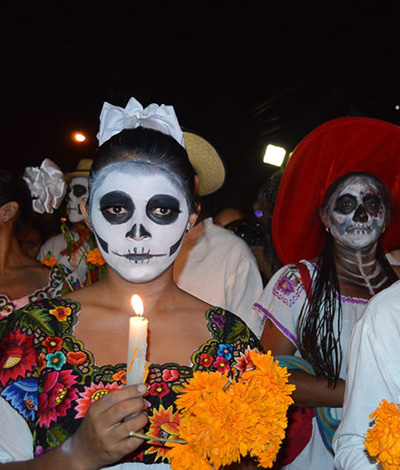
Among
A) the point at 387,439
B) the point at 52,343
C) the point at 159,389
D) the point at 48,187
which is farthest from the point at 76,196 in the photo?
the point at 387,439

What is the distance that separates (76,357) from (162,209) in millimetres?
474

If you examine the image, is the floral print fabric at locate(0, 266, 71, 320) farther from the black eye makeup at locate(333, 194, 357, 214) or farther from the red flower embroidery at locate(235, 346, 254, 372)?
the red flower embroidery at locate(235, 346, 254, 372)

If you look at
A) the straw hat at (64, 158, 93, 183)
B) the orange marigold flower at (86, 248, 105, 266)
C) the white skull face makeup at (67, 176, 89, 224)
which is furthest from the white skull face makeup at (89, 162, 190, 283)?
the straw hat at (64, 158, 93, 183)

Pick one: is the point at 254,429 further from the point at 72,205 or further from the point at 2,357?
the point at 72,205

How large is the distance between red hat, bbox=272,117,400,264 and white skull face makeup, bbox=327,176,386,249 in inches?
3.7

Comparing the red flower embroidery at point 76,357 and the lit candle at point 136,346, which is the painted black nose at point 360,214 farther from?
the lit candle at point 136,346

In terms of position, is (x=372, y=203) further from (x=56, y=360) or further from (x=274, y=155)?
(x=274, y=155)

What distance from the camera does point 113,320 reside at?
1.85 metres

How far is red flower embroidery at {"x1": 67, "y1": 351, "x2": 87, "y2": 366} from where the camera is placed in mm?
1713

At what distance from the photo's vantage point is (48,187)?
3.23 meters

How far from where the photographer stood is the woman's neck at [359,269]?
2.95 meters

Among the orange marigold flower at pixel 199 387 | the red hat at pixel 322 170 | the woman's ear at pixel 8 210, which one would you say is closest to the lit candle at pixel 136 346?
the orange marigold flower at pixel 199 387

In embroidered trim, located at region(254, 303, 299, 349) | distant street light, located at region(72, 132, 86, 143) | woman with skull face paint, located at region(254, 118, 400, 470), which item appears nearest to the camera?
woman with skull face paint, located at region(254, 118, 400, 470)

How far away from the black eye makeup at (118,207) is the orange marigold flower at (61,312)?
276 millimetres
